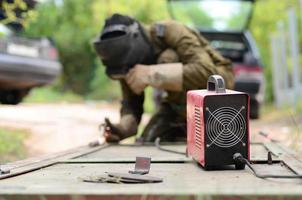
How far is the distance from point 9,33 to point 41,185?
6.84 m

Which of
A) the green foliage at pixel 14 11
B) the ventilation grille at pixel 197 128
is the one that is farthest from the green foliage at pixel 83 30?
the ventilation grille at pixel 197 128

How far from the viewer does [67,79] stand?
27.5m

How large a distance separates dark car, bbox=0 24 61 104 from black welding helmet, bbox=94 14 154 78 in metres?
3.53

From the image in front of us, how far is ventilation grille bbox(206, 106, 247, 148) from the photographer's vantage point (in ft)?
9.36

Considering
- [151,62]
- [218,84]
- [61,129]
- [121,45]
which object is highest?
[121,45]

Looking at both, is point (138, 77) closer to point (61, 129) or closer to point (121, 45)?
point (121, 45)

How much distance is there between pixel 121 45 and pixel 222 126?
1.96m

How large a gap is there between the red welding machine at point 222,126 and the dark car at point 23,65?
5606mm

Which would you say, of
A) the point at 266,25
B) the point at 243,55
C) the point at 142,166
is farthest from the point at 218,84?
A: the point at 266,25

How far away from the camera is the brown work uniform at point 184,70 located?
15.4 feet

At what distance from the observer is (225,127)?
9.44 ft

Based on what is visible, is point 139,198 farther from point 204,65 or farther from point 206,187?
point 204,65

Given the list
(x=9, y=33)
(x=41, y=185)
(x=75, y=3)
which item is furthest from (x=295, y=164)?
(x=75, y=3)

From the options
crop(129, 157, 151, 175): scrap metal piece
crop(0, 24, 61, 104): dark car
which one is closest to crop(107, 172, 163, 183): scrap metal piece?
crop(129, 157, 151, 175): scrap metal piece
